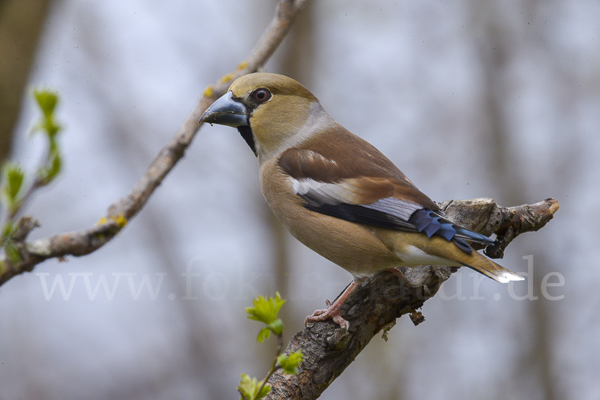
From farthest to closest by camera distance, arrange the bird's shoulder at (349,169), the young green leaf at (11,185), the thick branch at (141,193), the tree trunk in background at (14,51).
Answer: the tree trunk in background at (14,51), the bird's shoulder at (349,169), the thick branch at (141,193), the young green leaf at (11,185)

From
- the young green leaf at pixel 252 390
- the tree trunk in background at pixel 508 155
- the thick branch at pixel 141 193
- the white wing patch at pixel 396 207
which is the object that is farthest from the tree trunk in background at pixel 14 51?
the tree trunk in background at pixel 508 155

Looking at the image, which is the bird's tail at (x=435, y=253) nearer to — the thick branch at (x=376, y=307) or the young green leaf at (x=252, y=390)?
the thick branch at (x=376, y=307)

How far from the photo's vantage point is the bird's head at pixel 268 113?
11.5ft

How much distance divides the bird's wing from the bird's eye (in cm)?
40

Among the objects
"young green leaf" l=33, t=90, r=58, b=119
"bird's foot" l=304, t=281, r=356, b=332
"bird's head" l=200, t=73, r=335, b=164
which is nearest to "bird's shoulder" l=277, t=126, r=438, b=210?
"bird's head" l=200, t=73, r=335, b=164


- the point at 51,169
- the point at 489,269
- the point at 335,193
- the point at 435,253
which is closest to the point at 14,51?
the point at 335,193

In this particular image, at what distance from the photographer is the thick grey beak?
337 cm

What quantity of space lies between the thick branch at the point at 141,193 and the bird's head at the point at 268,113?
8.4 inches

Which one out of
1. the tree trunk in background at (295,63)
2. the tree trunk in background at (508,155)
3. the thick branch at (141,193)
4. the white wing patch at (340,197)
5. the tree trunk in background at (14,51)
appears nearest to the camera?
the thick branch at (141,193)

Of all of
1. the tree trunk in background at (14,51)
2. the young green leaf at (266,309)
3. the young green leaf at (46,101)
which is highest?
the tree trunk in background at (14,51)

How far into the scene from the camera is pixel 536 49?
745 centimetres

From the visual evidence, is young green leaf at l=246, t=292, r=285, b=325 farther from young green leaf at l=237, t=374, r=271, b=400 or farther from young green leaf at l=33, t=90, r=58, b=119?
young green leaf at l=33, t=90, r=58, b=119

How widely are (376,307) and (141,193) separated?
Result: 4.75 ft

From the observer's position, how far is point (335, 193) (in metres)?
3.22
